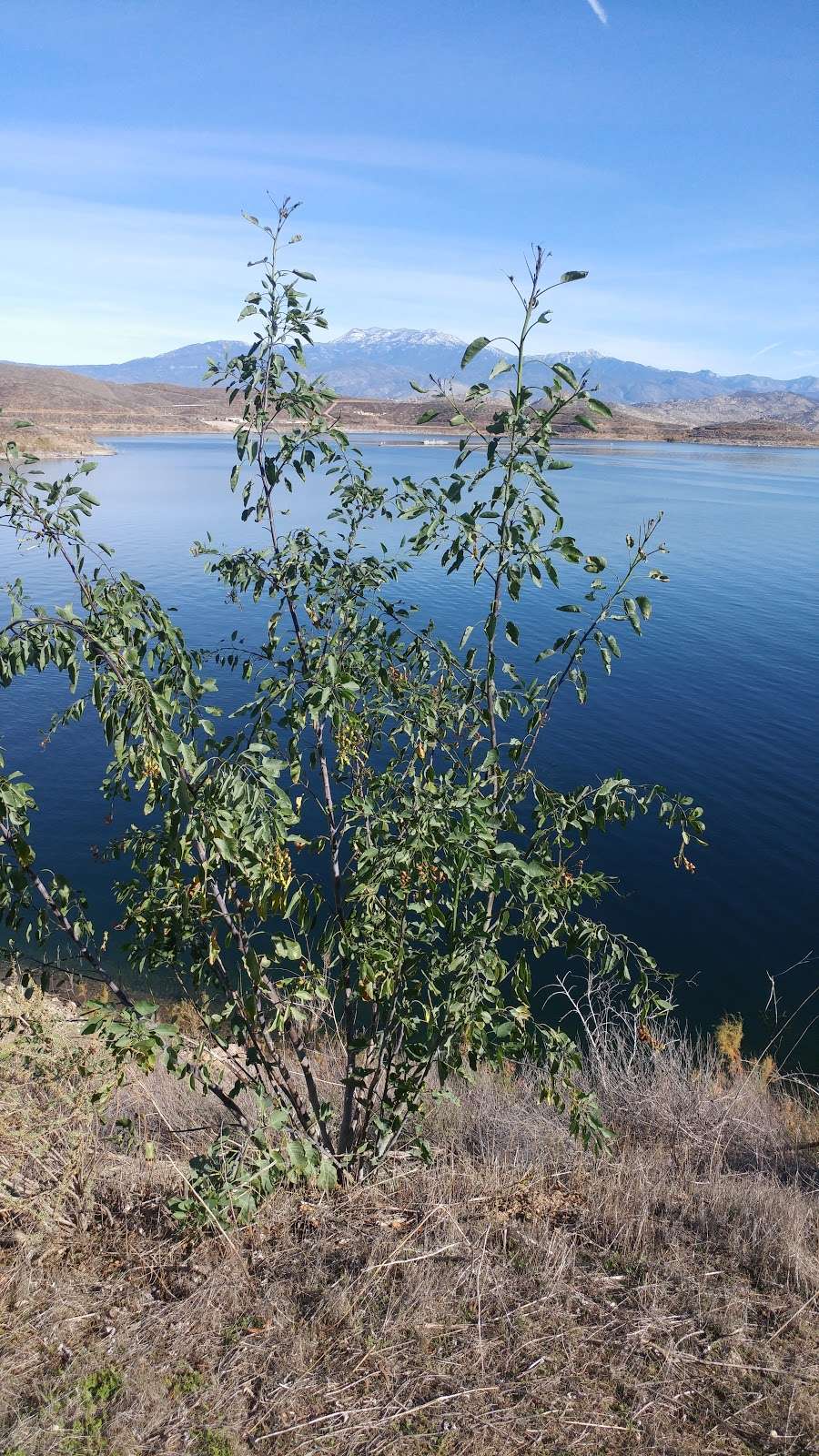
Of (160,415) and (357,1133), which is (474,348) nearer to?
(357,1133)

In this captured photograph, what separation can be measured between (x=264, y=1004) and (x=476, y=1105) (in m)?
2.19

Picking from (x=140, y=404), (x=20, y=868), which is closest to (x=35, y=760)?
(x=20, y=868)

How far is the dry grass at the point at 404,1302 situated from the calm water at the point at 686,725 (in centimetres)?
307

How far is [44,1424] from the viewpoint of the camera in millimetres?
3920

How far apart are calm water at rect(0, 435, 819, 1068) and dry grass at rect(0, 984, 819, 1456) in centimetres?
307

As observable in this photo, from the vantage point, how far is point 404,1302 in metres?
4.78

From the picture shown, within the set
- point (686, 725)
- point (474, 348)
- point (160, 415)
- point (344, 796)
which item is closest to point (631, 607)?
point (474, 348)

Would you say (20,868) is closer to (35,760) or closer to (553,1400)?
(553,1400)

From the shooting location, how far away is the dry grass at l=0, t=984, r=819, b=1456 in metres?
4.11

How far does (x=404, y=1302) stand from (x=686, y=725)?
69.1 ft

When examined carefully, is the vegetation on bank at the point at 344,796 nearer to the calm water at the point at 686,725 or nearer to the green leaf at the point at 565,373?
the green leaf at the point at 565,373

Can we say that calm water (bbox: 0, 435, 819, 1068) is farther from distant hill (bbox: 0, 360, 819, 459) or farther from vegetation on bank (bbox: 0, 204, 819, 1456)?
distant hill (bbox: 0, 360, 819, 459)

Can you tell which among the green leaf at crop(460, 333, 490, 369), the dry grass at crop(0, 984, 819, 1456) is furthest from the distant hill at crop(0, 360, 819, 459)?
the green leaf at crop(460, 333, 490, 369)

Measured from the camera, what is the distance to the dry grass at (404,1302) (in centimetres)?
411
